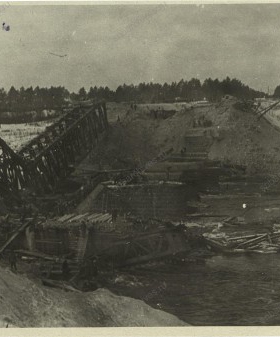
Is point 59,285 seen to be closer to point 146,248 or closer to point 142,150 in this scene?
point 146,248

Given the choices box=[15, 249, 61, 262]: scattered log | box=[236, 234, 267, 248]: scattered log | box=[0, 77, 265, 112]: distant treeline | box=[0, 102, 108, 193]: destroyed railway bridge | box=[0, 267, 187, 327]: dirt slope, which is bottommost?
box=[0, 267, 187, 327]: dirt slope

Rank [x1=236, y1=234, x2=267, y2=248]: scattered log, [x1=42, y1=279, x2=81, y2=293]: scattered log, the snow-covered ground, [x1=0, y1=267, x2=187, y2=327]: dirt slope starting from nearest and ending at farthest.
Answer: [x1=0, y1=267, x2=187, y2=327]: dirt slope
[x1=42, y1=279, x2=81, y2=293]: scattered log
[x1=236, y1=234, x2=267, y2=248]: scattered log
the snow-covered ground

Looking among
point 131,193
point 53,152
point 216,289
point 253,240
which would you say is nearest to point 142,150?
point 131,193

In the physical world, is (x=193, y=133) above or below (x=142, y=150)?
above

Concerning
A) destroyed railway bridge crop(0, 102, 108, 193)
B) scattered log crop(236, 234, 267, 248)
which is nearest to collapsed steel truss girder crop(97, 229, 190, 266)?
scattered log crop(236, 234, 267, 248)

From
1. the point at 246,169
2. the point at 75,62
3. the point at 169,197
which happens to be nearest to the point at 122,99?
the point at 75,62

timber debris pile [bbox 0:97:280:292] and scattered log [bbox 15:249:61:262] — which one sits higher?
timber debris pile [bbox 0:97:280:292]

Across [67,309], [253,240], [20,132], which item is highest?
[20,132]

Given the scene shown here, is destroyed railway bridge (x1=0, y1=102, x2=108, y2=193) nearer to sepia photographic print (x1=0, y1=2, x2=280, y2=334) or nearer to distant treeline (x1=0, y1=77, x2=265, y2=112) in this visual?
sepia photographic print (x1=0, y1=2, x2=280, y2=334)
